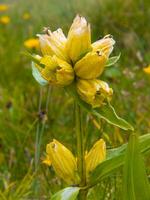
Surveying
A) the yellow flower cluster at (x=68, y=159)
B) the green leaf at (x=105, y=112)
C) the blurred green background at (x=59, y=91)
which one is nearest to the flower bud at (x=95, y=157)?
the yellow flower cluster at (x=68, y=159)

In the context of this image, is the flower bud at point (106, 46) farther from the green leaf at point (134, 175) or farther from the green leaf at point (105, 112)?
the green leaf at point (134, 175)

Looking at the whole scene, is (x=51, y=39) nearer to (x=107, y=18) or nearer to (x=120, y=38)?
(x=120, y=38)

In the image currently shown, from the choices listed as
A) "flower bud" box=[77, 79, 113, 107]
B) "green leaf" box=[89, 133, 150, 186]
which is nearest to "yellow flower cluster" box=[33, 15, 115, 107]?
"flower bud" box=[77, 79, 113, 107]

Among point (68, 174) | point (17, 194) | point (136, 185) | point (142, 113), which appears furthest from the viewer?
point (142, 113)

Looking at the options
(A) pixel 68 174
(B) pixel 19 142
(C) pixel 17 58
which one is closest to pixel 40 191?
(B) pixel 19 142

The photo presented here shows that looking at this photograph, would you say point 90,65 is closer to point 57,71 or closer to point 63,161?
point 57,71

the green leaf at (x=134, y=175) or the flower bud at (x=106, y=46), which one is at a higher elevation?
the flower bud at (x=106, y=46)
